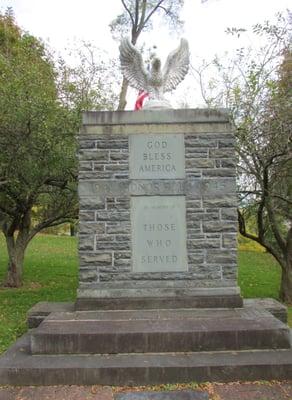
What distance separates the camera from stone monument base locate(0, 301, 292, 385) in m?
4.93

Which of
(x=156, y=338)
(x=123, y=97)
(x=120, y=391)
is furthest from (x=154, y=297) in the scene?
(x=123, y=97)

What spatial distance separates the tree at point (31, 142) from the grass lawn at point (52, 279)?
1259 millimetres

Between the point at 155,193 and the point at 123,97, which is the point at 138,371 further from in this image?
the point at 123,97

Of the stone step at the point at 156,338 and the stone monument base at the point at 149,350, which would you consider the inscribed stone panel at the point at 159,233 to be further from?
the stone step at the point at 156,338

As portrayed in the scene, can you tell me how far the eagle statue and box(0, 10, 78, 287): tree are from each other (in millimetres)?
2484

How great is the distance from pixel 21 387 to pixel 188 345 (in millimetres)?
1875

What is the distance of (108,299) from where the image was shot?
6605 mm

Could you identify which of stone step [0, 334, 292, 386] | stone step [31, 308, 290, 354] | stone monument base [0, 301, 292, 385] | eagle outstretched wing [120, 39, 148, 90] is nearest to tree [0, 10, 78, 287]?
eagle outstretched wing [120, 39, 148, 90]

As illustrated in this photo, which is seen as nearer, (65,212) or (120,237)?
(120,237)

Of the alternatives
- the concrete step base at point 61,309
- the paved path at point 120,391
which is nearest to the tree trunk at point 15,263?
the concrete step base at point 61,309

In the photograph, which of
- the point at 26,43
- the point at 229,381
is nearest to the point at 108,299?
the point at 229,381

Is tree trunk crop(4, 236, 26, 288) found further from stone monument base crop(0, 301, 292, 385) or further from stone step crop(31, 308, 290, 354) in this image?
stone step crop(31, 308, 290, 354)

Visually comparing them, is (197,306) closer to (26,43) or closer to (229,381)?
(229,381)

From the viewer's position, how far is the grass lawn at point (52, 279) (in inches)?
316
